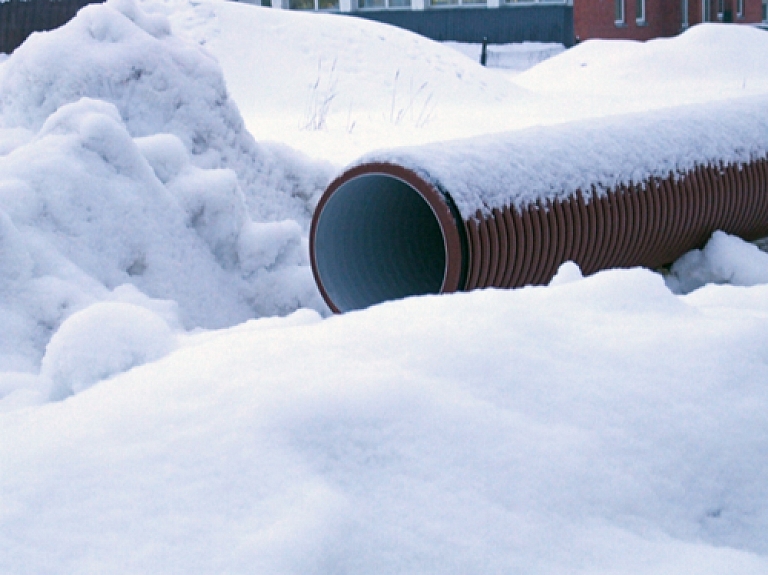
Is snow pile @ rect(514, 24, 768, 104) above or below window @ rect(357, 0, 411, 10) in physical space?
below

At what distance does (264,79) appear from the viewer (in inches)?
453

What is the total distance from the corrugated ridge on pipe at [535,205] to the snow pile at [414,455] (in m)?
1.99

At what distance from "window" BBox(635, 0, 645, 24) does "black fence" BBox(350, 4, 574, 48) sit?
288cm

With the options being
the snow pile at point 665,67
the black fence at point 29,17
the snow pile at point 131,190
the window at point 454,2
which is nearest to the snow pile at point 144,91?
the snow pile at point 131,190

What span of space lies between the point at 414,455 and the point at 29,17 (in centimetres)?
1436

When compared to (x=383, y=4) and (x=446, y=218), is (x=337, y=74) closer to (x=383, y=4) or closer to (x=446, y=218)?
(x=446, y=218)

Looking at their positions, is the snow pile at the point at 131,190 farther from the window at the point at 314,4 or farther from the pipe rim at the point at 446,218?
the window at the point at 314,4

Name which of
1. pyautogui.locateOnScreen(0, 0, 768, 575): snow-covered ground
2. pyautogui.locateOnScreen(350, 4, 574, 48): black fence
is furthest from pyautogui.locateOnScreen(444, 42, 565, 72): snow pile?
pyautogui.locateOnScreen(0, 0, 768, 575): snow-covered ground

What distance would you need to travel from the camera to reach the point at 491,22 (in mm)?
22500

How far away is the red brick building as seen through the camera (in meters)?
23.4

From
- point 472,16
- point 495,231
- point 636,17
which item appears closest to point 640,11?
point 636,17

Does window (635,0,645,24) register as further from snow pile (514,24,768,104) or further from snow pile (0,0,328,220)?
snow pile (0,0,328,220)

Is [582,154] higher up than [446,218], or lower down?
higher up

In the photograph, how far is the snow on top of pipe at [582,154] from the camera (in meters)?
3.96
